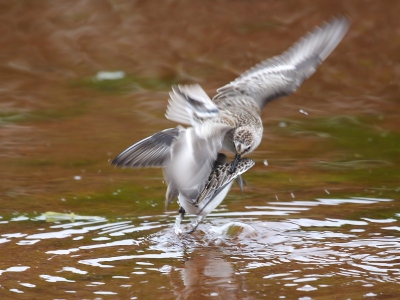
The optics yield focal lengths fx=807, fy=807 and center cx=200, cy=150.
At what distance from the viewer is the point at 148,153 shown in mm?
5699

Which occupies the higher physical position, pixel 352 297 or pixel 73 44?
pixel 73 44

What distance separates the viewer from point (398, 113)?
10180 mm

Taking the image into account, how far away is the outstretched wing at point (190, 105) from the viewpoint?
5004 mm

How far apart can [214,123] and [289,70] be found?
187 centimetres

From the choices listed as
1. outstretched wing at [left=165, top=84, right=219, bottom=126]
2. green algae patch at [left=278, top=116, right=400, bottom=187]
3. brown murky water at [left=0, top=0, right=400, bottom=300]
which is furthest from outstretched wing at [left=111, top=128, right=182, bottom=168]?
green algae patch at [left=278, top=116, right=400, bottom=187]

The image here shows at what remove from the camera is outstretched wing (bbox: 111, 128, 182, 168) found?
18.2 feet

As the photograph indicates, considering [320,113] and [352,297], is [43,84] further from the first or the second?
[352,297]

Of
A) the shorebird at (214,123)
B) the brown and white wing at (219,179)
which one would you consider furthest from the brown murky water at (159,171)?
the shorebird at (214,123)

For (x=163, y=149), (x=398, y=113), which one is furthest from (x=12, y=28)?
(x=163, y=149)

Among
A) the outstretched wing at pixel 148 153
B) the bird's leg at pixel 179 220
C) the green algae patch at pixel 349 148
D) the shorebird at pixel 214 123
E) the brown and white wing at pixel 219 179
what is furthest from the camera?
the green algae patch at pixel 349 148

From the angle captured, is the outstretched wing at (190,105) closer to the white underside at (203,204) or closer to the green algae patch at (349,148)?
the white underside at (203,204)

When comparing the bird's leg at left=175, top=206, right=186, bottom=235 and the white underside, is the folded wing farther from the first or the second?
the bird's leg at left=175, top=206, right=186, bottom=235

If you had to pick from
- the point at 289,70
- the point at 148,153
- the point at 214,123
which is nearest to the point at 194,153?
the point at 214,123

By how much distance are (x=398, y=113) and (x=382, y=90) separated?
1.00 meters
